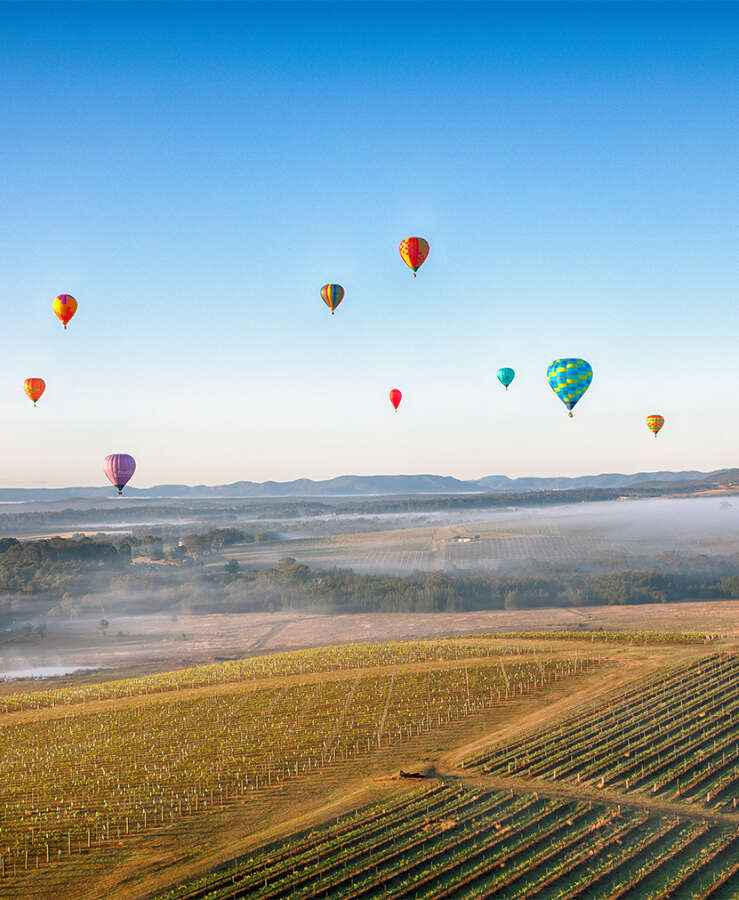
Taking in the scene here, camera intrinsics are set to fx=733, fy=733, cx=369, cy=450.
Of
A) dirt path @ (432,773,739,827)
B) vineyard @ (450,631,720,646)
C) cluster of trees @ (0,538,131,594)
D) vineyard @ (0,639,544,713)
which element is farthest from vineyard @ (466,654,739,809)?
cluster of trees @ (0,538,131,594)

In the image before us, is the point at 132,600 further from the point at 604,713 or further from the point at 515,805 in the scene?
the point at 515,805

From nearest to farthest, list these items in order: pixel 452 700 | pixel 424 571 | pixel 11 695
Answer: pixel 452 700, pixel 11 695, pixel 424 571

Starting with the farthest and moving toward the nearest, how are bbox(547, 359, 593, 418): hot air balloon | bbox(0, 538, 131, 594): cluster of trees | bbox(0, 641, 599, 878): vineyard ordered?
bbox(0, 538, 131, 594): cluster of trees
bbox(547, 359, 593, 418): hot air balloon
bbox(0, 641, 599, 878): vineyard

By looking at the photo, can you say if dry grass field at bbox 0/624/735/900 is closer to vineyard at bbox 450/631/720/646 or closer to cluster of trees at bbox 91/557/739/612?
vineyard at bbox 450/631/720/646

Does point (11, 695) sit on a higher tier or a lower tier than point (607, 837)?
lower

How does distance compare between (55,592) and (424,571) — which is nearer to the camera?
(55,592)

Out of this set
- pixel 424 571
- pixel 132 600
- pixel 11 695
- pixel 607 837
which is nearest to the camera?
pixel 607 837

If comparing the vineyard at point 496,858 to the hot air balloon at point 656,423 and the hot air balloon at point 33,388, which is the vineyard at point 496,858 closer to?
the hot air balloon at point 33,388

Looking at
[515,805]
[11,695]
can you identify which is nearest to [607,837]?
[515,805]
